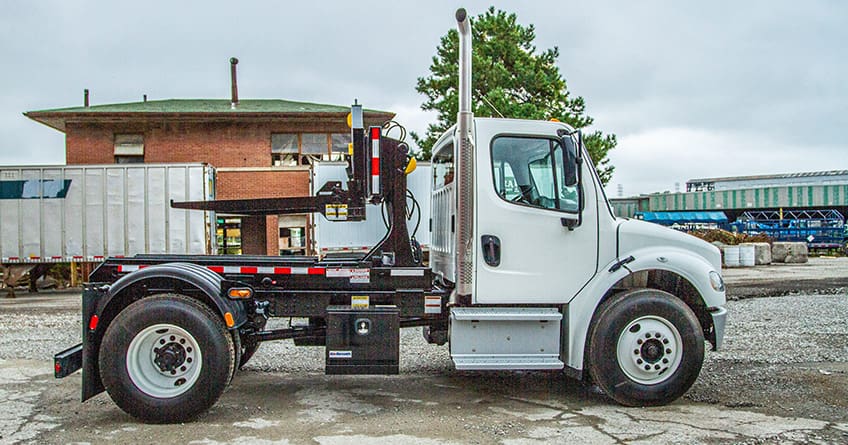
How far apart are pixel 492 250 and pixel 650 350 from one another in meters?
1.75

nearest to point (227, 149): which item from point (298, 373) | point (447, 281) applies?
point (298, 373)

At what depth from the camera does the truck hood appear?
6.63m

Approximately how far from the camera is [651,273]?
7.14 metres

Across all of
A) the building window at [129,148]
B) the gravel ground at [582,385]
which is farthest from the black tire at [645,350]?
the building window at [129,148]

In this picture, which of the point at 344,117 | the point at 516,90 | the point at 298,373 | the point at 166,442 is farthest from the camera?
the point at 516,90

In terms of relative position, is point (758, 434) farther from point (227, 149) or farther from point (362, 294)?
point (227, 149)

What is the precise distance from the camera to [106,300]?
6078 millimetres

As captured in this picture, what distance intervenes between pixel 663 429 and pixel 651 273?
1.82 metres

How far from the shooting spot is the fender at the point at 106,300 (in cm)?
604

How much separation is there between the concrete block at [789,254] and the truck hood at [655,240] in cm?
2693

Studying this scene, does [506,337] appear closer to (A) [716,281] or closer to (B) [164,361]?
(A) [716,281]

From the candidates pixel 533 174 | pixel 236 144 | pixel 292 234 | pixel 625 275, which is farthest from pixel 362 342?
pixel 236 144

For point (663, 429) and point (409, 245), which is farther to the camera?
point (409, 245)

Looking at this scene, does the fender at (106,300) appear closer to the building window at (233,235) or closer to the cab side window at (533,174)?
the cab side window at (533,174)
